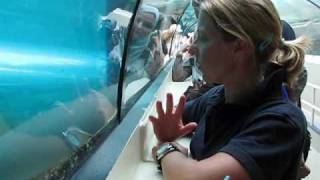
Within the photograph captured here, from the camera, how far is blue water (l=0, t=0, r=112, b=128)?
608mm

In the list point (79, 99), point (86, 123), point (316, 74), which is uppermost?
point (79, 99)

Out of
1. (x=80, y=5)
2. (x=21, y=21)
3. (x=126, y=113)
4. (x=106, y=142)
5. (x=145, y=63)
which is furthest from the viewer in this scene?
(x=145, y=63)

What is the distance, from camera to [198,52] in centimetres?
127

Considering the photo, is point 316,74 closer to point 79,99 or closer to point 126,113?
point 126,113

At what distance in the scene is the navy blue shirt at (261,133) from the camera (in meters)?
1.06

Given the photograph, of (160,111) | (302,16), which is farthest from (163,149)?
(302,16)

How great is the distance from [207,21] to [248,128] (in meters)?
0.35

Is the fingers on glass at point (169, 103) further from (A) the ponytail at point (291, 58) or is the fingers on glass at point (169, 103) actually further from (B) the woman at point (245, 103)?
(A) the ponytail at point (291, 58)

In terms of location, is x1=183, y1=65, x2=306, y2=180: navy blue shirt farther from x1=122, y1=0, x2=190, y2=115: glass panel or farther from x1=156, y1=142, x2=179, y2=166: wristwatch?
x1=122, y1=0, x2=190, y2=115: glass panel

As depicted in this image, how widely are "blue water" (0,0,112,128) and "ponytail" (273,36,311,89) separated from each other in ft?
1.90

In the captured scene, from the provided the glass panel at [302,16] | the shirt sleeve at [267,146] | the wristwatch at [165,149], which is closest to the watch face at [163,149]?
the wristwatch at [165,149]

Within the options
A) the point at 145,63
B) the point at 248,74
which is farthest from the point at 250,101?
the point at 145,63

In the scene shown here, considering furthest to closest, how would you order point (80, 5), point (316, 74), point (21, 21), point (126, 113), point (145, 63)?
point (316, 74) → point (145, 63) → point (126, 113) → point (80, 5) → point (21, 21)

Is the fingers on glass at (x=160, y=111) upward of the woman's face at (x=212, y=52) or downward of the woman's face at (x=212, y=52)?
downward
